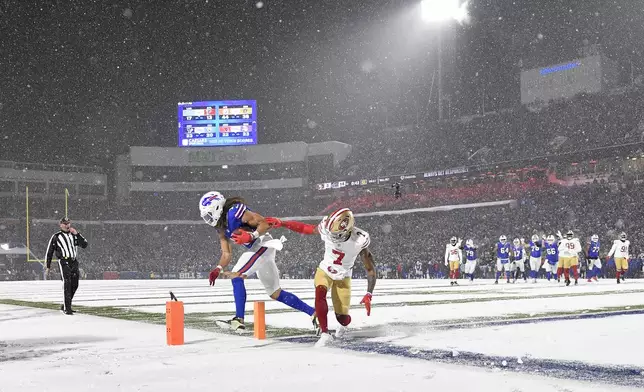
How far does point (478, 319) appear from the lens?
9.25m

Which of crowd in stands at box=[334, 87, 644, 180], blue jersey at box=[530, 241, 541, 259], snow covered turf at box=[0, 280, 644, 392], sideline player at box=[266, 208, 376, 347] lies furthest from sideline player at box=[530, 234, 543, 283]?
sideline player at box=[266, 208, 376, 347]

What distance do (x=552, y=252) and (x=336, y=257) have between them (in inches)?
760

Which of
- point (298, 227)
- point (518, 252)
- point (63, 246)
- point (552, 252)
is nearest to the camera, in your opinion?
point (298, 227)

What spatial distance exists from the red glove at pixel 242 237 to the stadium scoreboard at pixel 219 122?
177 ft

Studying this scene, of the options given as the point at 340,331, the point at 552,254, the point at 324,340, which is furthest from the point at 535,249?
the point at 324,340

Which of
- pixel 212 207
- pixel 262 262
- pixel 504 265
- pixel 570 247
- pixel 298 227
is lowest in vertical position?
pixel 504 265

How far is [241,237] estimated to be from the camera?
24.1 feet

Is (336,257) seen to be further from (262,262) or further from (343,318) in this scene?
(262,262)

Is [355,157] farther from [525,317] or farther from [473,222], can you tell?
[525,317]

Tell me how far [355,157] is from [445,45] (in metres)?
12.8

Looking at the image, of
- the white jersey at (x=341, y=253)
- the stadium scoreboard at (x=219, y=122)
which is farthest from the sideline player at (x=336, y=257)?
the stadium scoreboard at (x=219, y=122)

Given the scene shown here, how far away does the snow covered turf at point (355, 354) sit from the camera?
4.64m

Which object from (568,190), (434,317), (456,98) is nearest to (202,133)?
(456,98)

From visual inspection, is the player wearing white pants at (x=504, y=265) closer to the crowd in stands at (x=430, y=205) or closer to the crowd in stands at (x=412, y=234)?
the crowd in stands at (x=412, y=234)
